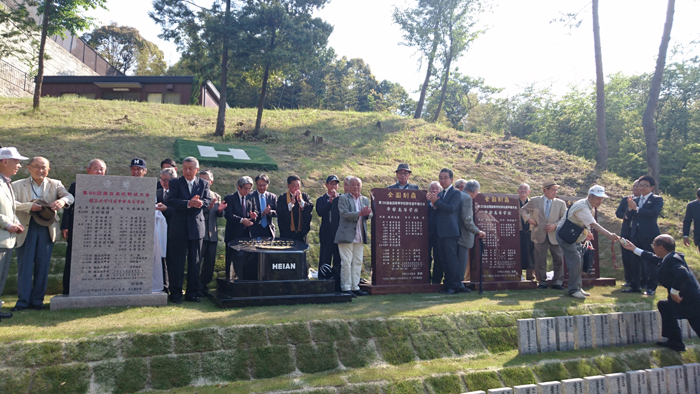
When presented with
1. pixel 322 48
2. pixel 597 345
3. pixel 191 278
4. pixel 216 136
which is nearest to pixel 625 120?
pixel 322 48

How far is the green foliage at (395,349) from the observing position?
171 inches

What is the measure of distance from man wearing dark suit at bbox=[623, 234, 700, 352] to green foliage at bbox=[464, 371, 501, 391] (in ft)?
8.22

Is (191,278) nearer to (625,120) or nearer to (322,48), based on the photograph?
(322,48)

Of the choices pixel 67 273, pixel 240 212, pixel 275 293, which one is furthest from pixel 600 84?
pixel 67 273

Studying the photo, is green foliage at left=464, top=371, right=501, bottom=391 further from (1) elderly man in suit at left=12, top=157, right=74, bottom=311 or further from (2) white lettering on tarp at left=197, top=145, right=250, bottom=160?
(2) white lettering on tarp at left=197, top=145, right=250, bottom=160

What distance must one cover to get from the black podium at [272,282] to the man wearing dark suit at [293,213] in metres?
1.04

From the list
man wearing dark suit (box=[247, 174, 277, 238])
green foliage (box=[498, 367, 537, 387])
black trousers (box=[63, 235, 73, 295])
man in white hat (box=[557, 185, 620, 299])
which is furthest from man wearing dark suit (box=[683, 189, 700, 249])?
black trousers (box=[63, 235, 73, 295])

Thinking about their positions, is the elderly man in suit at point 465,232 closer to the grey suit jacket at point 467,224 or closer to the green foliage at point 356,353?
the grey suit jacket at point 467,224

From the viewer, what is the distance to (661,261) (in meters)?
5.33

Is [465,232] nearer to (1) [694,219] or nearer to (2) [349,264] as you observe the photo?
(2) [349,264]

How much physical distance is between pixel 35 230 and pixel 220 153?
7619 mm

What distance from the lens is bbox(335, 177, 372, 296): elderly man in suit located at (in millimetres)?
6383

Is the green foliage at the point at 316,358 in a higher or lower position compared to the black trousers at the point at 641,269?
lower

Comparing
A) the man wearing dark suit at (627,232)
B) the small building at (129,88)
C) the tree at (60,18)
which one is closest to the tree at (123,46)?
the small building at (129,88)
